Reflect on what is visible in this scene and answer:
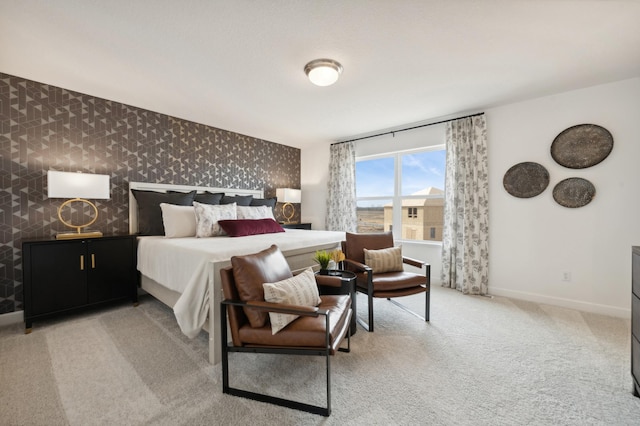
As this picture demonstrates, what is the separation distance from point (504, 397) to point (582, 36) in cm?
279

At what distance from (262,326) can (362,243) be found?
176 cm

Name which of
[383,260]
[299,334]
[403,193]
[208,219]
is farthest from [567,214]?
[208,219]

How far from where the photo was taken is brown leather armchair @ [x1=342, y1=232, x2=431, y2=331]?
8.46 feet

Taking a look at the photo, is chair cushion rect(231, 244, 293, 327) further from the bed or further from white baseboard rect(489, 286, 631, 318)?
white baseboard rect(489, 286, 631, 318)

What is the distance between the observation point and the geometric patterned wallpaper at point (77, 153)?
8.86 feet

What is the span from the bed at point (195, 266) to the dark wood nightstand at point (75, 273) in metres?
0.18

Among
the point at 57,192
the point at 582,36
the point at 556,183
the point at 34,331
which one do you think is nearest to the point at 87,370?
the point at 34,331

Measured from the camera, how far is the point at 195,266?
2209 mm

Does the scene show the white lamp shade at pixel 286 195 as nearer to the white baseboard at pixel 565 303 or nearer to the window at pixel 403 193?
the window at pixel 403 193

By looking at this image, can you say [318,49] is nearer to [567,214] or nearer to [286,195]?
[286,195]

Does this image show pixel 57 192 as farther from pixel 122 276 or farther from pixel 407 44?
pixel 407 44

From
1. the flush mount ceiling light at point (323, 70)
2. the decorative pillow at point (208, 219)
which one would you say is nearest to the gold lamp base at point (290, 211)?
the decorative pillow at point (208, 219)

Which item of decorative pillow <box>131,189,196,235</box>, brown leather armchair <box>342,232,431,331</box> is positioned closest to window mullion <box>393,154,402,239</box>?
brown leather armchair <box>342,232,431,331</box>

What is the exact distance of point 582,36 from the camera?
2109 millimetres
